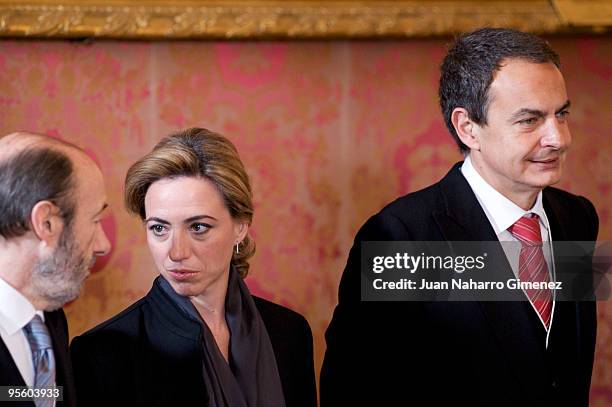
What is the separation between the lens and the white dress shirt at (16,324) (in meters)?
2.21

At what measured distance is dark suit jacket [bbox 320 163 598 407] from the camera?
279cm

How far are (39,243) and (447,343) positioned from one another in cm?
122

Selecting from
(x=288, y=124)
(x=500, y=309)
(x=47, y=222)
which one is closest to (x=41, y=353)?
(x=47, y=222)

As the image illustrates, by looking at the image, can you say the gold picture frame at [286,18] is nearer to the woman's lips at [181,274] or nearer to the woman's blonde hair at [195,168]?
the woman's blonde hair at [195,168]

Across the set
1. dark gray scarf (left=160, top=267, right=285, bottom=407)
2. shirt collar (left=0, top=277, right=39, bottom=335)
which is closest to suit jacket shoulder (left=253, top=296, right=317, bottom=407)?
dark gray scarf (left=160, top=267, right=285, bottom=407)

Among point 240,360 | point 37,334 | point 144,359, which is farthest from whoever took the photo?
point 240,360

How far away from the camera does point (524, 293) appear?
2889mm

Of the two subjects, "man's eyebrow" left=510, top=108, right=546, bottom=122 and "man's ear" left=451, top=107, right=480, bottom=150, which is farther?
"man's ear" left=451, top=107, right=480, bottom=150

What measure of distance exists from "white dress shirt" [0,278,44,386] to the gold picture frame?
1.44 meters

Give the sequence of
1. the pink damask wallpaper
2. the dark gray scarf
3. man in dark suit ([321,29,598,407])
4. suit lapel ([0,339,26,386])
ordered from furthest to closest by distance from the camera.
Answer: the pink damask wallpaper < man in dark suit ([321,29,598,407]) < the dark gray scarf < suit lapel ([0,339,26,386])

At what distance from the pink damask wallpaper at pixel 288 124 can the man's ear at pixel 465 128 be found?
782 mm

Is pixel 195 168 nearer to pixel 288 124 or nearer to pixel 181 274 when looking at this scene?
pixel 181 274

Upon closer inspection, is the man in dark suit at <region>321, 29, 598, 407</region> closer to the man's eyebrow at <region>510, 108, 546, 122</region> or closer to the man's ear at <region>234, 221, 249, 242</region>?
the man's eyebrow at <region>510, 108, 546, 122</region>

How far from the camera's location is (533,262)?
295 cm
